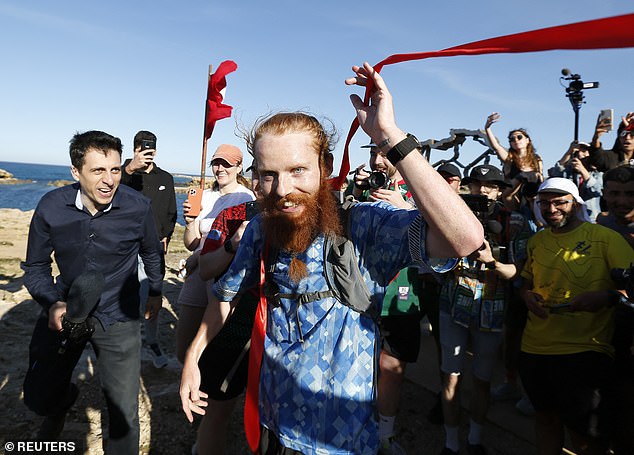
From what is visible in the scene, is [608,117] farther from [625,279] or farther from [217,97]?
[217,97]

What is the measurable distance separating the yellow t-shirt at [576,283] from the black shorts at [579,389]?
0.06 meters

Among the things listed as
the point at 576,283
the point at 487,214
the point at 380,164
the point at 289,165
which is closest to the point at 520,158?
the point at 380,164

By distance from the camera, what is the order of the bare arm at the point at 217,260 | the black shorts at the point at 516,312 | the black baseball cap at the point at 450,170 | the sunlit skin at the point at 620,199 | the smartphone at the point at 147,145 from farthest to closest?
the smartphone at the point at 147,145
the black baseball cap at the point at 450,170
the black shorts at the point at 516,312
the sunlit skin at the point at 620,199
the bare arm at the point at 217,260

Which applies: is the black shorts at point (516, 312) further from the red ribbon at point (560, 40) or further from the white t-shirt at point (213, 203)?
the red ribbon at point (560, 40)

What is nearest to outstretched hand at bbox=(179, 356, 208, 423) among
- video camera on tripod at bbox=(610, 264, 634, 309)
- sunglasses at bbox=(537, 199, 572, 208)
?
video camera on tripod at bbox=(610, 264, 634, 309)

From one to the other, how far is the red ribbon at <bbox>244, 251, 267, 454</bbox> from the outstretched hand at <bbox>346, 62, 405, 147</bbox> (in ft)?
2.46

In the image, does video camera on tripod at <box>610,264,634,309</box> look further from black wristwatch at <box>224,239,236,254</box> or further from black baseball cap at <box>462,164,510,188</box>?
black wristwatch at <box>224,239,236,254</box>

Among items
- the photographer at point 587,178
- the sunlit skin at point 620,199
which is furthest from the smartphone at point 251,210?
the photographer at point 587,178

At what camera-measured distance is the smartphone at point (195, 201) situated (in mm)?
3169

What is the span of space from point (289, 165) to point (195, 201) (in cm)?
177

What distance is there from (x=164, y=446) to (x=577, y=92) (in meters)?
6.72

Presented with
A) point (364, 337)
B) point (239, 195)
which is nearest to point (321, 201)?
point (364, 337)

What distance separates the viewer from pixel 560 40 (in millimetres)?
1082

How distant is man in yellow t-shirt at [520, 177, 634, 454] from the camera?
8.36ft
